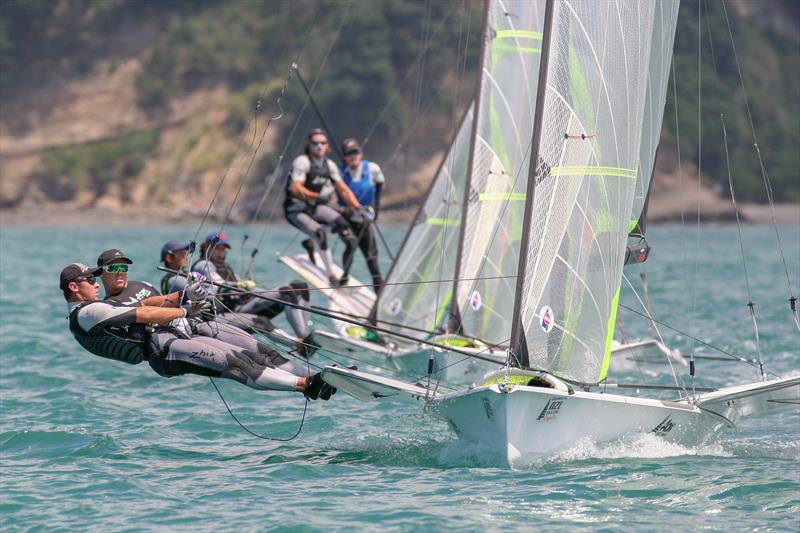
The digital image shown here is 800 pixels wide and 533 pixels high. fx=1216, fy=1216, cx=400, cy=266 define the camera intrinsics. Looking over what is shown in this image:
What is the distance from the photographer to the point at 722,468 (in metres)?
8.09

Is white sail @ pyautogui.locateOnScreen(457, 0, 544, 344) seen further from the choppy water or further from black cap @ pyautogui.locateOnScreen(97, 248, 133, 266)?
black cap @ pyautogui.locateOnScreen(97, 248, 133, 266)

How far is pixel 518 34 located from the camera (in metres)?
12.5

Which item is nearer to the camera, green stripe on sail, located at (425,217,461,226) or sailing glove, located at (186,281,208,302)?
sailing glove, located at (186,281,208,302)

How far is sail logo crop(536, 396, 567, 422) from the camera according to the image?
25.1 ft

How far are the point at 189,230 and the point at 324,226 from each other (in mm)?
39373

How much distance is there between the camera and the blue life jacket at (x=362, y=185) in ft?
46.8

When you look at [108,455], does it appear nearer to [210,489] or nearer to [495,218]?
[210,489]

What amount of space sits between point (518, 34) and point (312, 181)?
9.58ft

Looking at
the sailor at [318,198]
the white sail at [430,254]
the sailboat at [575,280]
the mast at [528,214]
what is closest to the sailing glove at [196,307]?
the sailboat at [575,280]

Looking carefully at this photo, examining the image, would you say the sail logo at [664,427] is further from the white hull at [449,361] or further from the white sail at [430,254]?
the white sail at [430,254]

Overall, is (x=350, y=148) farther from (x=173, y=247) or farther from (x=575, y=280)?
(x=575, y=280)

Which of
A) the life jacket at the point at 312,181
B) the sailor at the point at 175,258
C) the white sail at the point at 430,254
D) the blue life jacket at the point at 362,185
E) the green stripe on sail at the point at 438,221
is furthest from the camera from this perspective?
the blue life jacket at the point at 362,185

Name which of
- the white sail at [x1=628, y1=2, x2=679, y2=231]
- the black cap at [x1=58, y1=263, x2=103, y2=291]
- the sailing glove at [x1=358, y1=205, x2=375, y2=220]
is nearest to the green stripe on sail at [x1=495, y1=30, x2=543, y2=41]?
the sailing glove at [x1=358, y1=205, x2=375, y2=220]

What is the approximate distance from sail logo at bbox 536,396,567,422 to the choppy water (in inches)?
14.1
